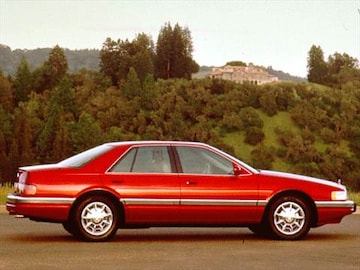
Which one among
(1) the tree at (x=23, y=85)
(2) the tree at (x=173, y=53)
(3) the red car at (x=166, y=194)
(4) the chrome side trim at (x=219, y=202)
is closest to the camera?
(3) the red car at (x=166, y=194)

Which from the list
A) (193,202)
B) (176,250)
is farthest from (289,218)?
(176,250)

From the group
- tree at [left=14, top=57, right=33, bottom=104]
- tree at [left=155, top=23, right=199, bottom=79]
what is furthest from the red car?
tree at [left=155, top=23, right=199, bottom=79]

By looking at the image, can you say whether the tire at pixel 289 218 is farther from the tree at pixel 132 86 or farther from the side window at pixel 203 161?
the tree at pixel 132 86

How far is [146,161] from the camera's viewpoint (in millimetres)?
12742

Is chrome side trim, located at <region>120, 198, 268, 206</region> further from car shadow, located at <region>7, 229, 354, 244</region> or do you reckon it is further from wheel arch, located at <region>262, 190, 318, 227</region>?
car shadow, located at <region>7, 229, 354, 244</region>

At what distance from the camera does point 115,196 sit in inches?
486

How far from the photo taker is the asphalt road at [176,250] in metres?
9.95

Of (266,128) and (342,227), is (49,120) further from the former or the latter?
(342,227)

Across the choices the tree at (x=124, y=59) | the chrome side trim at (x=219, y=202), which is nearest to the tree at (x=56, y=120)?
the tree at (x=124, y=59)

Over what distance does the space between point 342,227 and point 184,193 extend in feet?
13.2

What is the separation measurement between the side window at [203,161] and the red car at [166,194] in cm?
1

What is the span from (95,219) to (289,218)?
2.66 meters

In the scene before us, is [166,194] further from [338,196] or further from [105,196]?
[338,196]

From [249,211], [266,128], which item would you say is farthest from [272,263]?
[266,128]
